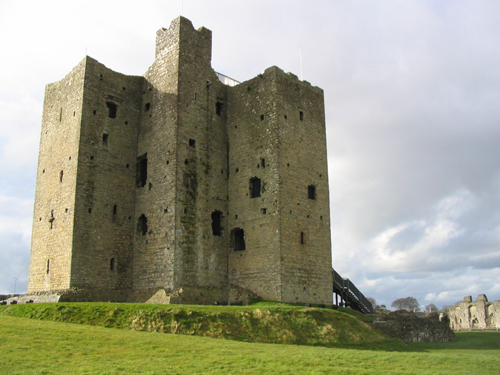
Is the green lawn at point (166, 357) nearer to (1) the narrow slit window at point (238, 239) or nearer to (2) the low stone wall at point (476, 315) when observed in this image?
(1) the narrow slit window at point (238, 239)

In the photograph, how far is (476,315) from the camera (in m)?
39.6

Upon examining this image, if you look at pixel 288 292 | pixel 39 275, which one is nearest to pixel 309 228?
pixel 288 292

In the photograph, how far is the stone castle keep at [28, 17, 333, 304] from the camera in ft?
78.1

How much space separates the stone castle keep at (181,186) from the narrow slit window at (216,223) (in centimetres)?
12

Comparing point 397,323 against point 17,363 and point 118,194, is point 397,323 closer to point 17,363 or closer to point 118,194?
point 118,194

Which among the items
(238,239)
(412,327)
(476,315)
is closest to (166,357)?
(238,239)

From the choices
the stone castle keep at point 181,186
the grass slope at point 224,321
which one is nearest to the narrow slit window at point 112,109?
the stone castle keep at point 181,186

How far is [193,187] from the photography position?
81.8 ft

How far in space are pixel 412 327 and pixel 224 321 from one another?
442 inches

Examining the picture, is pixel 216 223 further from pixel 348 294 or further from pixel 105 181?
pixel 348 294

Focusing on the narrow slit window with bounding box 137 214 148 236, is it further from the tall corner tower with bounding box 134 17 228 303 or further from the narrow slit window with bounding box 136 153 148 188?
the narrow slit window with bounding box 136 153 148 188

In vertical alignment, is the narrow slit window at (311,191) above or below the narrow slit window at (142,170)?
below

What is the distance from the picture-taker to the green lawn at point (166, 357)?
10930mm

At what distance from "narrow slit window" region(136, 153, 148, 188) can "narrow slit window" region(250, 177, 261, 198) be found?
5.72 metres
